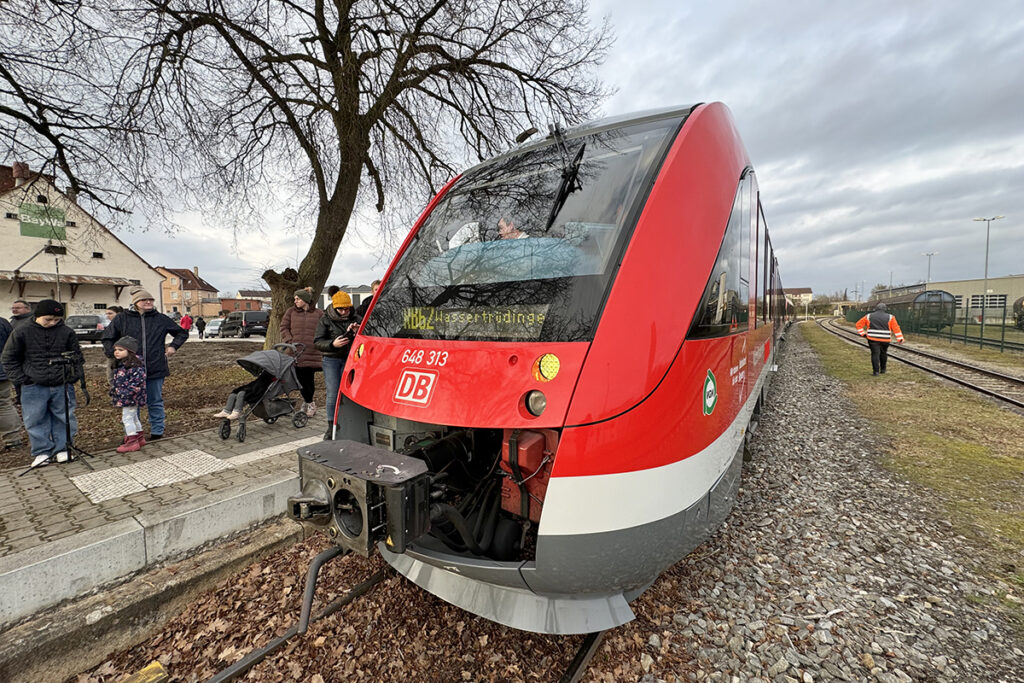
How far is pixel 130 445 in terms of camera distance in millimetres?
4895

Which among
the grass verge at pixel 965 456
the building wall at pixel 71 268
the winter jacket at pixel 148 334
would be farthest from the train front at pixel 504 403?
the building wall at pixel 71 268

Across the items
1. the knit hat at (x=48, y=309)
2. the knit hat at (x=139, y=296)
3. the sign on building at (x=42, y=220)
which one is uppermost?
the sign on building at (x=42, y=220)

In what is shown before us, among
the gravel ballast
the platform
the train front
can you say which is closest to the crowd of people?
the platform

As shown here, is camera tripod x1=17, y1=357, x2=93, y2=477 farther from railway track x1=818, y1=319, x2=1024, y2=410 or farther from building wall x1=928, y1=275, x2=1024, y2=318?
building wall x1=928, y1=275, x2=1024, y2=318

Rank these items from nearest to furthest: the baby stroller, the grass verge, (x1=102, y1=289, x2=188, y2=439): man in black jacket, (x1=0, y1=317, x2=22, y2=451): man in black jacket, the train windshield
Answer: the train windshield < the grass verge < (x1=102, y1=289, x2=188, y2=439): man in black jacket < (x1=0, y1=317, x2=22, y2=451): man in black jacket < the baby stroller

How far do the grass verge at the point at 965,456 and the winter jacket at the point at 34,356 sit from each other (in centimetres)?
774

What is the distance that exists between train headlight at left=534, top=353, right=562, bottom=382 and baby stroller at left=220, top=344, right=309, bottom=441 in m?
4.49

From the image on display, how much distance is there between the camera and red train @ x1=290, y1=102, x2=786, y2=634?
1838mm

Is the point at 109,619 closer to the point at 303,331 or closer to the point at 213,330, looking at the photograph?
the point at 303,331

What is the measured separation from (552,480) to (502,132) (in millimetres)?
9746

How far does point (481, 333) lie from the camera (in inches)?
89.0

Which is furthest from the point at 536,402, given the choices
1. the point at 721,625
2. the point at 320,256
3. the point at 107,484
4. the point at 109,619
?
the point at 320,256

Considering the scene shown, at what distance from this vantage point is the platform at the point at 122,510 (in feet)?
8.38

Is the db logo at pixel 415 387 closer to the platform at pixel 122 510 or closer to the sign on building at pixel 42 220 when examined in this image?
the platform at pixel 122 510
